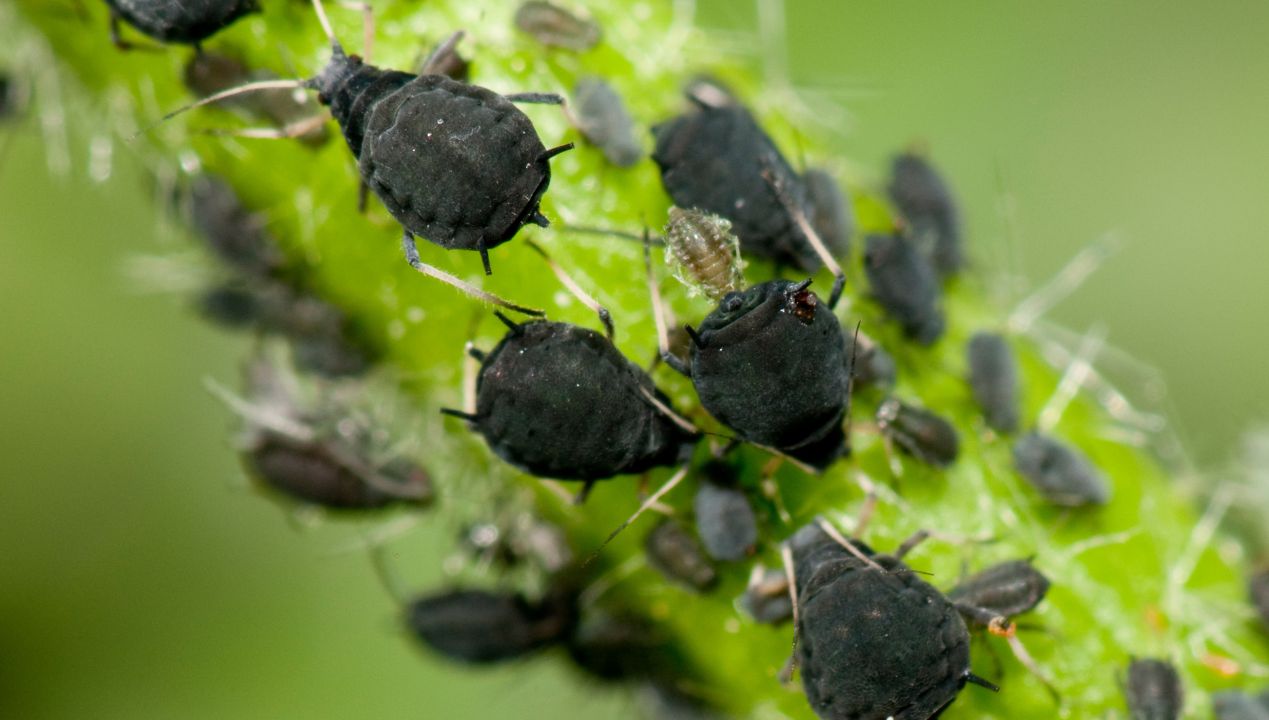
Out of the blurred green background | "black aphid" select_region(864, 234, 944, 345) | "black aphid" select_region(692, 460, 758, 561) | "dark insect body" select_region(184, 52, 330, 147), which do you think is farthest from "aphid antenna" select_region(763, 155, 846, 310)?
the blurred green background

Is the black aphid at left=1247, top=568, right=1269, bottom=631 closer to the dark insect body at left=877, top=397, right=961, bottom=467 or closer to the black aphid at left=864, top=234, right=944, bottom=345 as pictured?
the dark insect body at left=877, top=397, right=961, bottom=467

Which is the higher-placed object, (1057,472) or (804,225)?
(804,225)

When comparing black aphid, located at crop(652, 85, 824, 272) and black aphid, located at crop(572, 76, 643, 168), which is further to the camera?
black aphid, located at crop(572, 76, 643, 168)

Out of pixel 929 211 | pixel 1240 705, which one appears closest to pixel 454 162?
pixel 929 211

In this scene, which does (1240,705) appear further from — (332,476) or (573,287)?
(332,476)

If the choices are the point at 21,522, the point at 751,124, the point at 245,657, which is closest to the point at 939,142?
the point at 751,124

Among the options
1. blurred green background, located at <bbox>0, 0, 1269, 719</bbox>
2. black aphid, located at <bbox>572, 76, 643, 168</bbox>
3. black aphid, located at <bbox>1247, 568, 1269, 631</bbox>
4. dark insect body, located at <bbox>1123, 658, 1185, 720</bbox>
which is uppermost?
black aphid, located at <bbox>572, 76, 643, 168</bbox>
